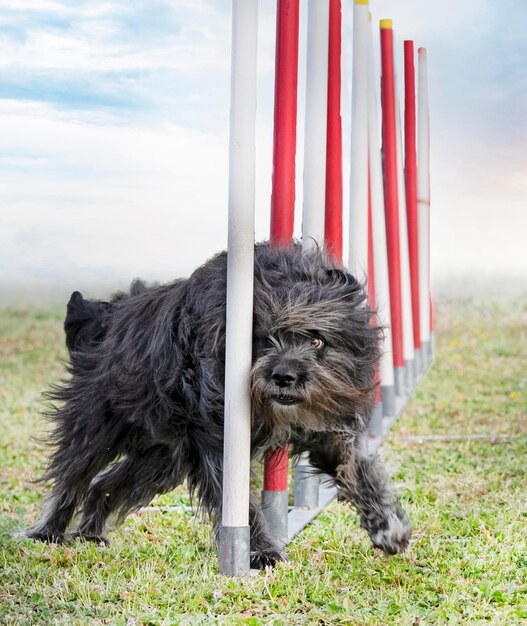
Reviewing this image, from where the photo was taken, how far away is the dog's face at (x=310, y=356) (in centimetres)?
316

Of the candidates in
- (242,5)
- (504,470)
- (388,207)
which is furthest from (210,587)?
(388,207)

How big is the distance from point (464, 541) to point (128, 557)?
1.28 metres

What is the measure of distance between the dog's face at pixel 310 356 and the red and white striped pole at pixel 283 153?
548mm

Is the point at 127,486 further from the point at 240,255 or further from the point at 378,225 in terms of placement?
the point at 378,225

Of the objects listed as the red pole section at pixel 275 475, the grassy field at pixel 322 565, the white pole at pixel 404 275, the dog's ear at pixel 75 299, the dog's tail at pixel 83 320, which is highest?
the white pole at pixel 404 275

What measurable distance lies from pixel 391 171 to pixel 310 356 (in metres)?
4.09

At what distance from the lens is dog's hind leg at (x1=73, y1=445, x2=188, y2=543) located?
382cm

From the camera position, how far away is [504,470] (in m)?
5.32

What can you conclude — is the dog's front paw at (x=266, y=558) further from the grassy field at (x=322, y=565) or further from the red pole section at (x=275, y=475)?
the red pole section at (x=275, y=475)

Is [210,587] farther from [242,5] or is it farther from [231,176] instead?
[242,5]

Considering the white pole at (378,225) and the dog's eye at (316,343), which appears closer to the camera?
the dog's eye at (316,343)

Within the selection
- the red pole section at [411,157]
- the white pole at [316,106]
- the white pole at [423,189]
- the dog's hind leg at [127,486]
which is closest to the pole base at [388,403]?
the red pole section at [411,157]

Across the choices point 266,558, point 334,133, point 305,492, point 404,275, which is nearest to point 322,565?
point 266,558

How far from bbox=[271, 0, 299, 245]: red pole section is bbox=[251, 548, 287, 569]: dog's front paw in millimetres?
1167
